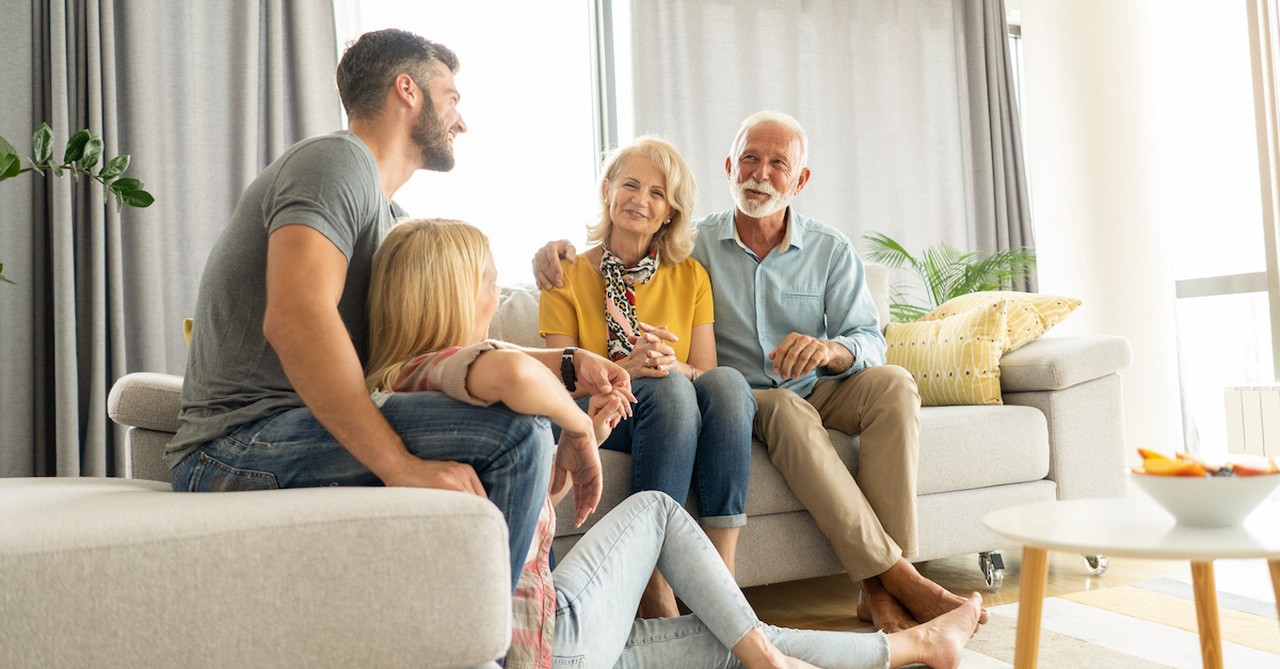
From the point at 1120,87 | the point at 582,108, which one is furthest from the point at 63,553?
the point at 1120,87

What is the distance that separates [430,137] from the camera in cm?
162

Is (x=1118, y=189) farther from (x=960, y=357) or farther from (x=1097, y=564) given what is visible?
(x=1097, y=564)

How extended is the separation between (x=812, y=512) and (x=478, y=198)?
90.6 inches

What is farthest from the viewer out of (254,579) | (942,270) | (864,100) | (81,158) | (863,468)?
(864,100)

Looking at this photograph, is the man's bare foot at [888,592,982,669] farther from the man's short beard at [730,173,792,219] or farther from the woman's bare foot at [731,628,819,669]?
the man's short beard at [730,173,792,219]

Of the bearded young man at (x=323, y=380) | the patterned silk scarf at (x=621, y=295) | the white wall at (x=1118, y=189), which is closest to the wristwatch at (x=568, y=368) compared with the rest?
the bearded young man at (x=323, y=380)

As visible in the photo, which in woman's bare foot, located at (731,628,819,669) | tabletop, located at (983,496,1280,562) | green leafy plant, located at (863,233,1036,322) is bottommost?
woman's bare foot, located at (731,628,819,669)

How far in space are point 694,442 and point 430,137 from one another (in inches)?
30.5

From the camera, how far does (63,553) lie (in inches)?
36.4

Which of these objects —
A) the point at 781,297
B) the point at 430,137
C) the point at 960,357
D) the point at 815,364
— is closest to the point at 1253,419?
the point at 960,357

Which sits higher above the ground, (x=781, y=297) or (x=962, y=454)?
(x=781, y=297)

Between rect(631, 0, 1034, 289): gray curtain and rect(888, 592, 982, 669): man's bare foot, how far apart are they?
2580mm

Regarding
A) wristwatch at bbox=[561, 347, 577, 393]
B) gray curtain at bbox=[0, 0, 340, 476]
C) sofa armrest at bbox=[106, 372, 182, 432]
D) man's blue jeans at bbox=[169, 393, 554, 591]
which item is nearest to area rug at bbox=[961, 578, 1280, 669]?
wristwatch at bbox=[561, 347, 577, 393]

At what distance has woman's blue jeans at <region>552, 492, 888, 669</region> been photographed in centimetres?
149
